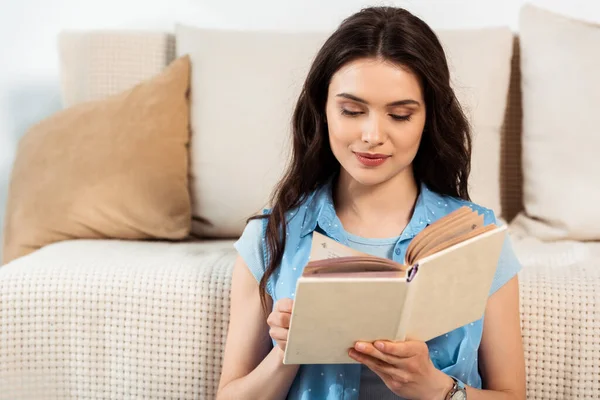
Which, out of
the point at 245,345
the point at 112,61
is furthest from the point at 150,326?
the point at 112,61

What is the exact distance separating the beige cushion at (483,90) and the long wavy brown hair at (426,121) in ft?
1.83

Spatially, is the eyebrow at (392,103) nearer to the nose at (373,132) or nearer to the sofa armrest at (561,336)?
the nose at (373,132)

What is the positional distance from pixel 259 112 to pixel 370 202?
2.32 feet

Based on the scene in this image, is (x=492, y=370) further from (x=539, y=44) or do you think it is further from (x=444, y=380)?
(x=539, y=44)

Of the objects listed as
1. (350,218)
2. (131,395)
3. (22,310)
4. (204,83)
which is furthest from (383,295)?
(204,83)

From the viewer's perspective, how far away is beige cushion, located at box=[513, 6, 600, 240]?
1.87 m

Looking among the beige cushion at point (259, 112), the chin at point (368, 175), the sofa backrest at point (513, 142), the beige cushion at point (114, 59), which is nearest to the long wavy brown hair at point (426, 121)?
the chin at point (368, 175)

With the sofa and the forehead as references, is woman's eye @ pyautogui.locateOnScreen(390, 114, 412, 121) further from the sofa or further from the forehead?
the sofa

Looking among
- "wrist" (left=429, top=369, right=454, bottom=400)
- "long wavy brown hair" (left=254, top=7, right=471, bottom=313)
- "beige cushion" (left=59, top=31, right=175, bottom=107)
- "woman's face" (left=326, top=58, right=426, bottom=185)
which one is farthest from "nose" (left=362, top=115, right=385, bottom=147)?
"beige cushion" (left=59, top=31, right=175, bottom=107)

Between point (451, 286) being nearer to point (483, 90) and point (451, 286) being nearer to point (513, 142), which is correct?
point (483, 90)

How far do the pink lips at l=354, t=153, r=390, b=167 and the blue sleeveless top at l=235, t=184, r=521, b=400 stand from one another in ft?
0.46

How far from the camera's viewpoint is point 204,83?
1997 mm

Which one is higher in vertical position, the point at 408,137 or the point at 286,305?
the point at 408,137

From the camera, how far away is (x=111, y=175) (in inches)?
74.3
